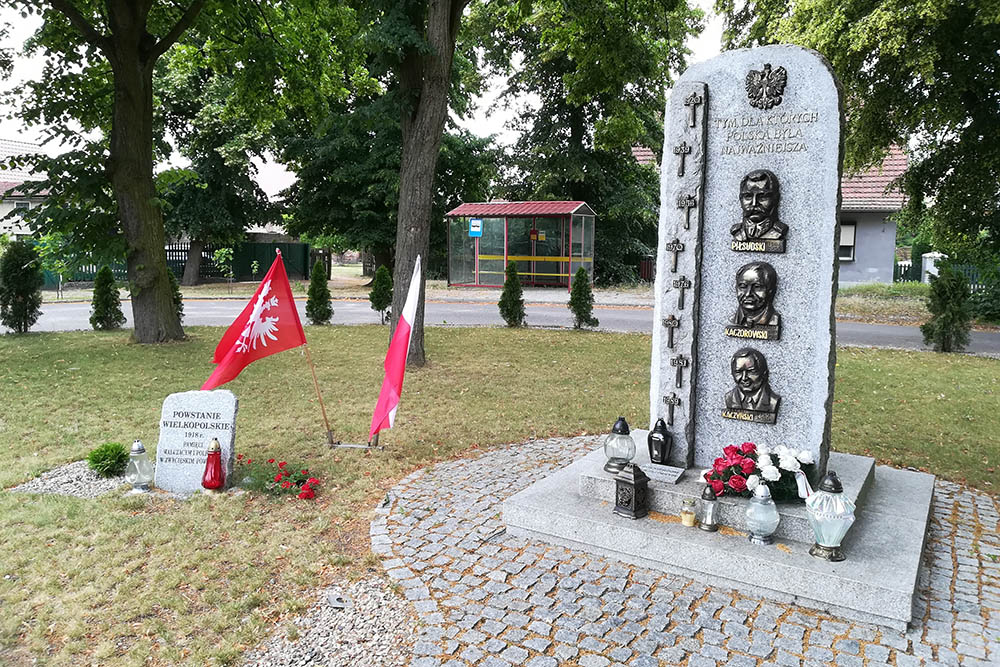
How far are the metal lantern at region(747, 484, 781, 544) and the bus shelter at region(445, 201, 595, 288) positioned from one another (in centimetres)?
2192

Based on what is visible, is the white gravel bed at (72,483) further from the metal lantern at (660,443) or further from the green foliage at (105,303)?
the green foliage at (105,303)

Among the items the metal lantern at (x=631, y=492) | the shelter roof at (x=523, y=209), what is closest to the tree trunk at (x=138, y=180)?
the metal lantern at (x=631, y=492)

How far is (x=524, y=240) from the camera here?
27.3m

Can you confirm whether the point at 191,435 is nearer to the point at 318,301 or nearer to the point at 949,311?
the point at 318,301

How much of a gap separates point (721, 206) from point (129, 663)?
4.93m

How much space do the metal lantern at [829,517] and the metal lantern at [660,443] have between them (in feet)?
4.13

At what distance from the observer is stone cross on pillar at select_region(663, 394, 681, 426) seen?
5.53m

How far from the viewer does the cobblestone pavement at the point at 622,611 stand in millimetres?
3609

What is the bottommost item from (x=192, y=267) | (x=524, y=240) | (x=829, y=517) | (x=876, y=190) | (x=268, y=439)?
(x=268, y=439)

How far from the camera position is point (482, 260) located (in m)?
28.0

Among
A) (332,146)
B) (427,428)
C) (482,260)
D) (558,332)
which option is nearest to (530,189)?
(482,260)

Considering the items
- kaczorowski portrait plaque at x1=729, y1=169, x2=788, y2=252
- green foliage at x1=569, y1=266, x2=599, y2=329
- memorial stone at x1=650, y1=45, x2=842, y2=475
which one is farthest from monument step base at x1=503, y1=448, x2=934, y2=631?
green foliage at x1=569, y1=266, x2=599, y2=329

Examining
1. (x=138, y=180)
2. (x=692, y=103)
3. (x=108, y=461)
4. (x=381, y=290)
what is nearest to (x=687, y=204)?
(x=692, y=103)

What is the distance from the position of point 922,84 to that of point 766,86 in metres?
13.5
